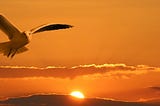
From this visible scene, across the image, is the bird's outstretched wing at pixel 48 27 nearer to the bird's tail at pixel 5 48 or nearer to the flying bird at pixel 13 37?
the flying bird at pixel 13 37

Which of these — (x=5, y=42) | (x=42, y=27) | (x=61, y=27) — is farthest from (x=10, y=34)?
(x=61, y=27)

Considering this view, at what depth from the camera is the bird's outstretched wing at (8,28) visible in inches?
1555

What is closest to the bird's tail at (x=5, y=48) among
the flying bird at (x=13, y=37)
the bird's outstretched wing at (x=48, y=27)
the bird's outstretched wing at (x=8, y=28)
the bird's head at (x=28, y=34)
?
the flying bird at (x=13, y=37)

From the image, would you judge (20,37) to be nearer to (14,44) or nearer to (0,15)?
(14,44)

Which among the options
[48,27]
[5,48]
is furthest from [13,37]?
[48,27]

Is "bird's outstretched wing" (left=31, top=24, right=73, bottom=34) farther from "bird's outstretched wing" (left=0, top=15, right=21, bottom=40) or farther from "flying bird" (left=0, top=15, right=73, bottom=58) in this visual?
"bird's outstretched wing" (left=0, top=15, right=21, bottom=40)

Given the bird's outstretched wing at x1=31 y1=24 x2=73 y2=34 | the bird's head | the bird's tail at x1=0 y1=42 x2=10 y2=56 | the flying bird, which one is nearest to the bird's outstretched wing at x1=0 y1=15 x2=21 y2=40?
the flying bird

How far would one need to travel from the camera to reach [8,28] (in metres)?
40.2

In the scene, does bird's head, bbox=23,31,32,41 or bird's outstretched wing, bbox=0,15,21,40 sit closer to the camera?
bird's head, bbox=23,31,32,41

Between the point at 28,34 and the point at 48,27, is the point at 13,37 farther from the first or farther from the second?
the point at 48,27

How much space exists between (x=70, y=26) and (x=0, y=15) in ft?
27.0

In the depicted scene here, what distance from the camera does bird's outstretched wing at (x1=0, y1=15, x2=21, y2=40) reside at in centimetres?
3950

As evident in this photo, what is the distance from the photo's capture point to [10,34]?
39.7 m

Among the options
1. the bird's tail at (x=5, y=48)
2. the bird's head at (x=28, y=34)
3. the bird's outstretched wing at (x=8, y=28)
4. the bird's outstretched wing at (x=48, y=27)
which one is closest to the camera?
the bird's head at (x=28, y=34)
